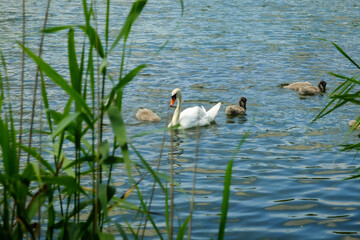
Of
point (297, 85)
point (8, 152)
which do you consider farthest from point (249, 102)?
point (8, 152)

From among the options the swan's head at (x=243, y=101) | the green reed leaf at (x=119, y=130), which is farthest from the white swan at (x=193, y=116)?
the green reed leaf at (x=119, y=130)

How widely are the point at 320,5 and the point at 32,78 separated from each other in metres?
14.6

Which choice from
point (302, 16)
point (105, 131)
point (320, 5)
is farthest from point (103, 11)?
point (105, 131)

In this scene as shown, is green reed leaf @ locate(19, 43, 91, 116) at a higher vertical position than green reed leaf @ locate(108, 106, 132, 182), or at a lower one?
higher

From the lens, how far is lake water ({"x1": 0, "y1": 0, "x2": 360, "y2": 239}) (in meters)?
6.05

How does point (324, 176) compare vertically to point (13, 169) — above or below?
below

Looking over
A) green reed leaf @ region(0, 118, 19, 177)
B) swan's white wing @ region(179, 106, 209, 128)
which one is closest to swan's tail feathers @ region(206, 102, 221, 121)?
swan's white wing @ region(179, 106, 209, 128)

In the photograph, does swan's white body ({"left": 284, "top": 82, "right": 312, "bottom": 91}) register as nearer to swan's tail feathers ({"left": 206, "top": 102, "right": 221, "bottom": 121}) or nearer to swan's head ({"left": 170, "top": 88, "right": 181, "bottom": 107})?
swan's tail feathers ({"left": 206, "top": 102, "right": 221, "bottom": 121})

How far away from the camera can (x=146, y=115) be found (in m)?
9.64

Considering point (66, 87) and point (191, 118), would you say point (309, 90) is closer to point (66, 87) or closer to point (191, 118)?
point (191, 118)

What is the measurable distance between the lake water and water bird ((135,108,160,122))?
0.11m

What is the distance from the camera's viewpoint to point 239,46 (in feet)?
53.1

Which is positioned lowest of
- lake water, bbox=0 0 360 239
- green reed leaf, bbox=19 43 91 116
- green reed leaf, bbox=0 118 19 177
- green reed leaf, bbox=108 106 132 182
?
lake water, bbox=0 0 360 239

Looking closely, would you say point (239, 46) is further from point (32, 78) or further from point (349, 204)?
point (349, 204)
